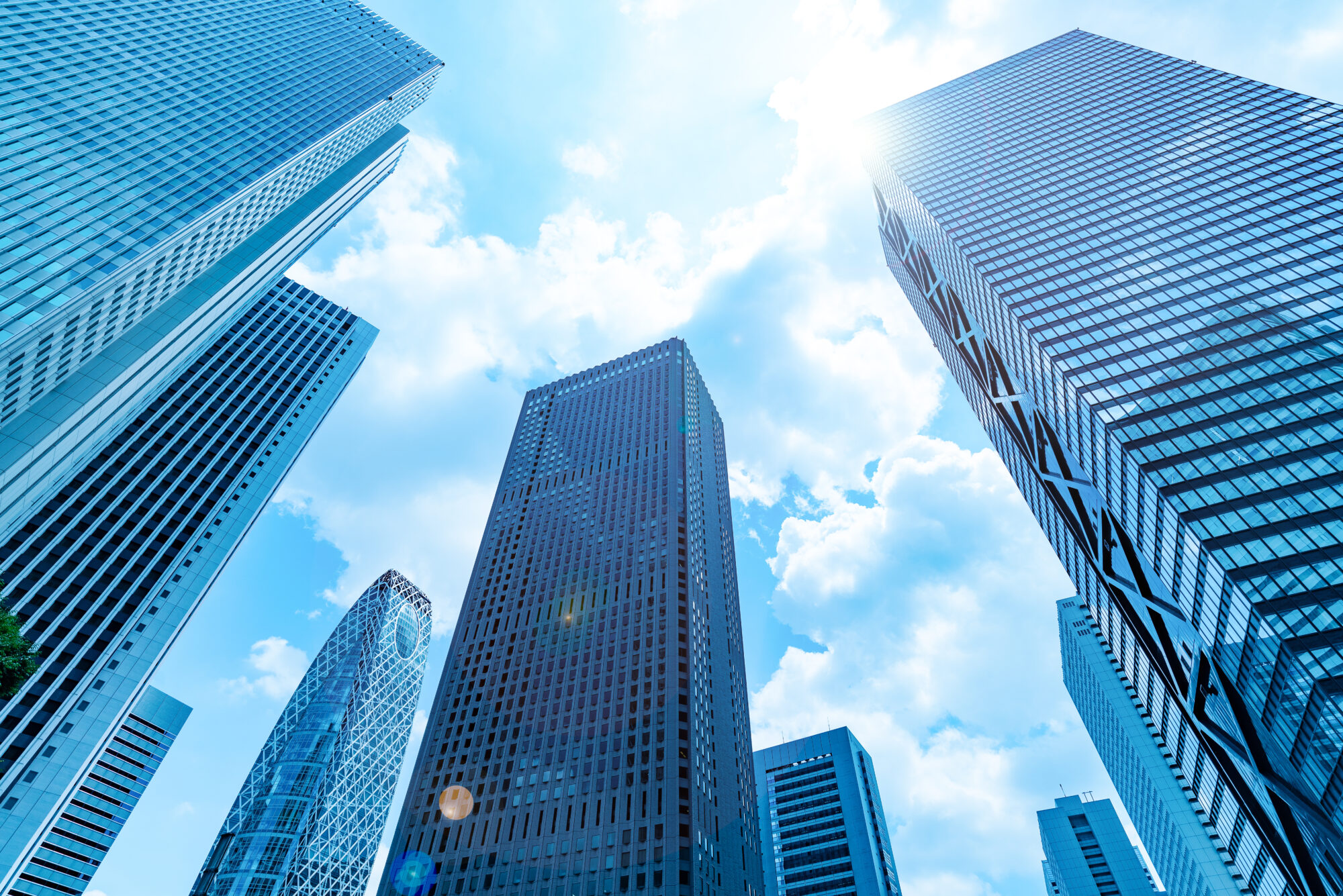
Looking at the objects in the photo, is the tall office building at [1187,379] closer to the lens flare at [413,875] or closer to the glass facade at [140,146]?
the lens flare at [413,875]

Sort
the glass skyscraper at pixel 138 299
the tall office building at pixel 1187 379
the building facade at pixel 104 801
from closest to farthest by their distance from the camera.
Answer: the tall office building at pixel 1187 379
the glass skyscraper at pixel 138 299
the building facade at pixel 104 801

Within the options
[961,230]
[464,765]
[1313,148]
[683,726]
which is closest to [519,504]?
[464,765]

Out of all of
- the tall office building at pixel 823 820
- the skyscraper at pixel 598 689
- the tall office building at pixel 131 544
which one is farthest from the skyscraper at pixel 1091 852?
the tall office building at pixel 131 544

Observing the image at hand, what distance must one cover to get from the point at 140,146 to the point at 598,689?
8499cm

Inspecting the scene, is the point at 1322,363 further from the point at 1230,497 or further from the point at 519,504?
the point at 519,504

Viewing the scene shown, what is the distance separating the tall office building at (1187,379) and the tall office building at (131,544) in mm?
123505

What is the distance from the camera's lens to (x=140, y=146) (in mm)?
80875

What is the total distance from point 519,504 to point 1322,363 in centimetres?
11316

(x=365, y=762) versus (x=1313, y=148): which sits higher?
(x=1313, y=148)

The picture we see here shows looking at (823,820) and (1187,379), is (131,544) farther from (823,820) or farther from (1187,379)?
(823,820)

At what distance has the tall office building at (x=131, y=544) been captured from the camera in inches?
3418

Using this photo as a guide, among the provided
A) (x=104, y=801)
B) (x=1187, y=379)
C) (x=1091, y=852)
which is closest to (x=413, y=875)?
(x=104, y=801)

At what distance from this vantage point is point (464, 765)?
305 ft

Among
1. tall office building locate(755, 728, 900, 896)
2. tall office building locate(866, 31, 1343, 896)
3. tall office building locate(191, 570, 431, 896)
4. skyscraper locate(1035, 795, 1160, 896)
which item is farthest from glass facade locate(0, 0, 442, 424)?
skyscraper locate(1035, 795, 1160, 896)
